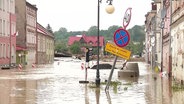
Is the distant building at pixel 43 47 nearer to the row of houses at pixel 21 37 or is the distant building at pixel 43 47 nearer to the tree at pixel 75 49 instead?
the row of houses at pixel 21 37

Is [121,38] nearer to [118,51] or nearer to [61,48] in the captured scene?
[118,51]

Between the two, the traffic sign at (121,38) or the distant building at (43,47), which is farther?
the distant building at (43,47)

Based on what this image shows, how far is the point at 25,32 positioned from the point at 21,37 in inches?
45.0

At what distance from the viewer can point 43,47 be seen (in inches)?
4126

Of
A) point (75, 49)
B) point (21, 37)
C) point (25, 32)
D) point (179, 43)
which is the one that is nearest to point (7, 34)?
point (21, 37)

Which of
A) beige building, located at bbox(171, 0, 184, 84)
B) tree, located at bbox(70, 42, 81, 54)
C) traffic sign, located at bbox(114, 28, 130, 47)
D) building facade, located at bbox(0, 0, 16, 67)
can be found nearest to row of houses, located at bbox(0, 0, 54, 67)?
building facade, located at bbox(0, 0, 16, 67)

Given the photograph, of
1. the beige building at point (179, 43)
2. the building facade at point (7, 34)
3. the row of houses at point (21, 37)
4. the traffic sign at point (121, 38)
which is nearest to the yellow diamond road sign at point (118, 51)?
the traffic sign at point (121, 38)

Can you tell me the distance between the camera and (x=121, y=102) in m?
17.5

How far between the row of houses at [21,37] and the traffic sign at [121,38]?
4134 centimetres

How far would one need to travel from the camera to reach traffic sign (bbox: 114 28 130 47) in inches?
811

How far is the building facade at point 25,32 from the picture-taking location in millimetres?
79619

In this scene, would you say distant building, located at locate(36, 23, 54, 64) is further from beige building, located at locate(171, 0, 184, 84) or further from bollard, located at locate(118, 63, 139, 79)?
beige building, located at locate(171, 0, 184, 84)

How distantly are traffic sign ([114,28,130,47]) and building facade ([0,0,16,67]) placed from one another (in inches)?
1609

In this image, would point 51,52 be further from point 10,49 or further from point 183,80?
point 183,80
